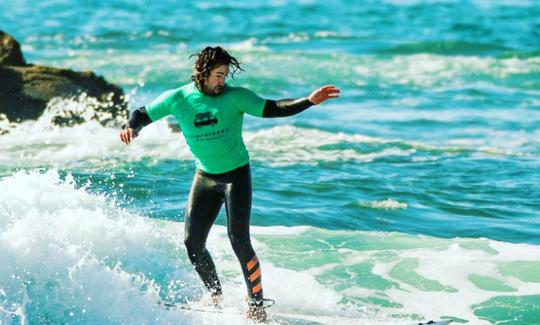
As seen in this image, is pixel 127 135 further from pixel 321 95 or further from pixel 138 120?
pixel 321 95

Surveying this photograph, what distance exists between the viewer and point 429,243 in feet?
40.5

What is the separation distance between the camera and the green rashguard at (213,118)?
830 cm

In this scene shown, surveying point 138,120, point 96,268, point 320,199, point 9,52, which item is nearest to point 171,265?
point 96,268

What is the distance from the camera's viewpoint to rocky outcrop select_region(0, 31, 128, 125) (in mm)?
18500

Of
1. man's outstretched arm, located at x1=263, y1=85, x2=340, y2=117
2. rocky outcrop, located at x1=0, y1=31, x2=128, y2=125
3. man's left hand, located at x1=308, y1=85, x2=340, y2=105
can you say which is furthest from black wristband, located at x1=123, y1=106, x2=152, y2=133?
rocky outcrop, located at x1=0, y1=31, x2=128, y2=125

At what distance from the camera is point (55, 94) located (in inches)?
739

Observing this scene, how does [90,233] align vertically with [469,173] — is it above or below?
above

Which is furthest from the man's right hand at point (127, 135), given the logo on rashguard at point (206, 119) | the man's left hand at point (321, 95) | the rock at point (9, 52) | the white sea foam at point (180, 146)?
the rock at point (9, 52)

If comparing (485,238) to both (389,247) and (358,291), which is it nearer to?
(389,247)

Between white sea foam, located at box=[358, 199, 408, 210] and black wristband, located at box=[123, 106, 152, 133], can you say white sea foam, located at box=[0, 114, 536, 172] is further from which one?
black wristband, located at box=[123, 106, 152, 133]

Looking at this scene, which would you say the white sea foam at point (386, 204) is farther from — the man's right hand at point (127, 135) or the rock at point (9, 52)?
the rock at point (9, 52)

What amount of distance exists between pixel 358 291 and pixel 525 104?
619 inches

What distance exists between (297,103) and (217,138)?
2.26ft

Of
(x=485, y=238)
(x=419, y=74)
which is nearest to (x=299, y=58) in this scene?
(x=419, y=74)
